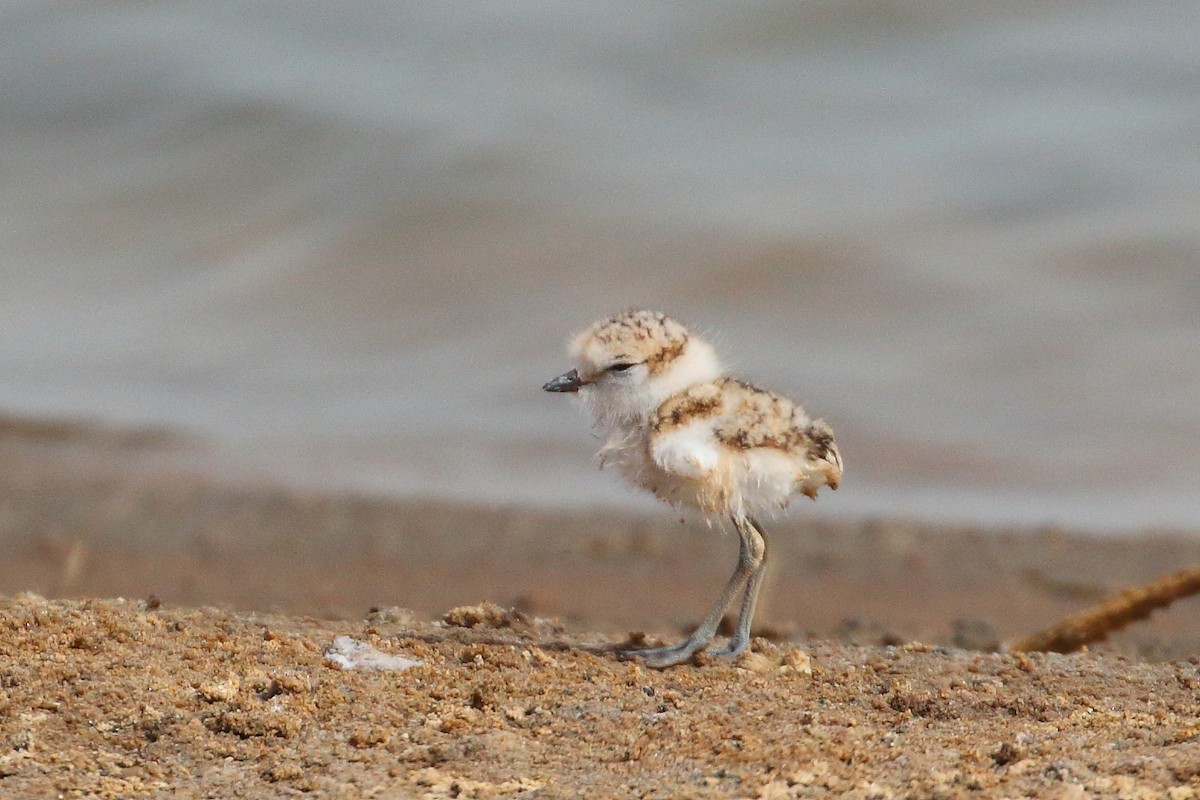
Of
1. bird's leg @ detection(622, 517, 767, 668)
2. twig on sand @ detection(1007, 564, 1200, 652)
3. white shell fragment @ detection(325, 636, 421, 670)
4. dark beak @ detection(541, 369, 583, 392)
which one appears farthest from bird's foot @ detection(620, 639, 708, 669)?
twig on sand @ detection(1007, 564, 1200, 652)

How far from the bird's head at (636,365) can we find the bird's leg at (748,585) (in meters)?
0.41

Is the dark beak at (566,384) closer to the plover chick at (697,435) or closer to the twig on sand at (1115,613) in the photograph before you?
the plover chick at (697,435)

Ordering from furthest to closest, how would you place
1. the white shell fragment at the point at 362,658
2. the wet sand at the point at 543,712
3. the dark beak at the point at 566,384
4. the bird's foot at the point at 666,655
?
the dark beak at the point at 566,384 < the bird's foot at the point at 666,655 < the white shell fragment at the point at 362,658 < the wet sand at the point at 543,712

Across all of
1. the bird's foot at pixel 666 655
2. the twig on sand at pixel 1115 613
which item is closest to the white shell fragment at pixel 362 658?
the bird's foot at pixel 666 655

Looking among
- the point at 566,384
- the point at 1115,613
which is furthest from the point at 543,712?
the point at 1115,613

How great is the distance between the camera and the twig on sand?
5.16 meters

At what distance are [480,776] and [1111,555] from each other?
611 centimetres

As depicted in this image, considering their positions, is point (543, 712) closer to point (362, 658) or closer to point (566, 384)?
point (362, 658)

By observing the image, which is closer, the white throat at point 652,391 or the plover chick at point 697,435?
the plover chick at point 697,435

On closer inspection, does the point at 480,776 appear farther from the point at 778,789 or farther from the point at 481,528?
the point at 481,528

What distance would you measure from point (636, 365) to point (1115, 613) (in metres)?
1.91

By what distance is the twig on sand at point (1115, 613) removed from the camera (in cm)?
516

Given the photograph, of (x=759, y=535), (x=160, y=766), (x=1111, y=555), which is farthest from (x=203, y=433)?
(x=160, y=766)

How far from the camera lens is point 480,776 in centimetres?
336
